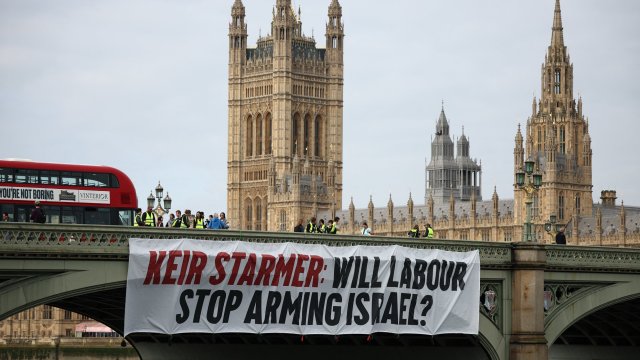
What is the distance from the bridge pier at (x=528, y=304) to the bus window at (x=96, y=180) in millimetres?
13331

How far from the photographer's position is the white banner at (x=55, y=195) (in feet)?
152

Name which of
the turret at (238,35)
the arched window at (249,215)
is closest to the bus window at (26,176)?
the arched window at (249,215)

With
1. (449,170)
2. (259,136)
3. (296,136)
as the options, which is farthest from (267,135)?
(449,170)

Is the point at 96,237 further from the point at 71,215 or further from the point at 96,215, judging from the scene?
the point at 96,215

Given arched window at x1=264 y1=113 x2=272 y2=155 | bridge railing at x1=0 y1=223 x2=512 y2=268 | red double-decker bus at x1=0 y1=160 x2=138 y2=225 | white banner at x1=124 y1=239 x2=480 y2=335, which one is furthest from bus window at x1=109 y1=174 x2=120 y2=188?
arched window at x1=264 y1=113 x2=272 y2=155

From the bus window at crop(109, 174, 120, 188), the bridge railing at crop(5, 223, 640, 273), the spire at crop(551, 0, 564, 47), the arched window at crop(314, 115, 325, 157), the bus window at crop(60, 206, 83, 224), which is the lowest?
the bridge railing at crop(5, 223, 640, 273)

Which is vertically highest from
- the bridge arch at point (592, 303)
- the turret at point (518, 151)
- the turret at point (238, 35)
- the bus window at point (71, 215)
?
the turret at point (238, 35)

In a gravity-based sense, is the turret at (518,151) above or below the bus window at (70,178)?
above

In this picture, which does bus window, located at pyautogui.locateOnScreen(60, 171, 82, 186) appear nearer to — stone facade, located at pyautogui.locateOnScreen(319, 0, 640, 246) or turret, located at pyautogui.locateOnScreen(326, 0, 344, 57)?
stone facade, located at pyautogui.locateOnScreen(319, 0, 640, 246)

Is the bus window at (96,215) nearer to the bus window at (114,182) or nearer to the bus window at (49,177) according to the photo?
the bus window at (114,182)

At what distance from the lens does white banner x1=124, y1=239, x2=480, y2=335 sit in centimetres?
3894

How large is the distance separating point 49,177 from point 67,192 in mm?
734

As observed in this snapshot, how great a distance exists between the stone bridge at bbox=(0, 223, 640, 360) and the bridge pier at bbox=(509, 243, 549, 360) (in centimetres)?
3

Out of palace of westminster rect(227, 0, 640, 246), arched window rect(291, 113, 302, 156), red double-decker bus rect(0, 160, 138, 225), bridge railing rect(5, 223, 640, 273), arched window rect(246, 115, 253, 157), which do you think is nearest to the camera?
bridge railing rect(5, 223, 640, 273)
